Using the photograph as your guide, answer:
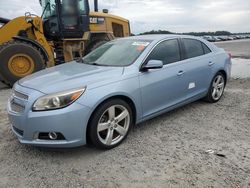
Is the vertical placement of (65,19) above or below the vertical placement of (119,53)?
above

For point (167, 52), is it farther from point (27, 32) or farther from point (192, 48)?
point (27, 32)

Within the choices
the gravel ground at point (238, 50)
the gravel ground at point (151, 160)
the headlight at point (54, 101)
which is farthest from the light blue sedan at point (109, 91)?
the gravel ground at point (238, 50)

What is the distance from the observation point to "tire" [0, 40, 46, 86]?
8148mm

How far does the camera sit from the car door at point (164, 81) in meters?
A: 4.46

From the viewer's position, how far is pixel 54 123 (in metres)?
3.53

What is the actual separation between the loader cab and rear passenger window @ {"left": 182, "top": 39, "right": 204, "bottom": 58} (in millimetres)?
5145

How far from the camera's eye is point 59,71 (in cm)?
454

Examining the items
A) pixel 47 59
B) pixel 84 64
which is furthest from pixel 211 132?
pixel 47 59

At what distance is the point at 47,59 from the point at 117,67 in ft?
16.4

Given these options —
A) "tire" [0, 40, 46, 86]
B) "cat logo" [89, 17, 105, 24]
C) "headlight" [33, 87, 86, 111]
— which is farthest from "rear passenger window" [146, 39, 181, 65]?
"cat logo" [89, 17, 105, 24]

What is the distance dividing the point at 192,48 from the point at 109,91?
2440mm

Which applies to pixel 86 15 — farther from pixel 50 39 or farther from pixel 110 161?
pixel 110 161

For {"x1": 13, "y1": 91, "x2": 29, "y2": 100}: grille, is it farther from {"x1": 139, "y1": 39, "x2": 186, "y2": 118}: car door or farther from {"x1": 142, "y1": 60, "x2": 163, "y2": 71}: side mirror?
{"x1": 142, "y1": 60, "x2": 163, "y2": 71}: side mirror

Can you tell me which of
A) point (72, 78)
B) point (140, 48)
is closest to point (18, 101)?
point (72, 78)
